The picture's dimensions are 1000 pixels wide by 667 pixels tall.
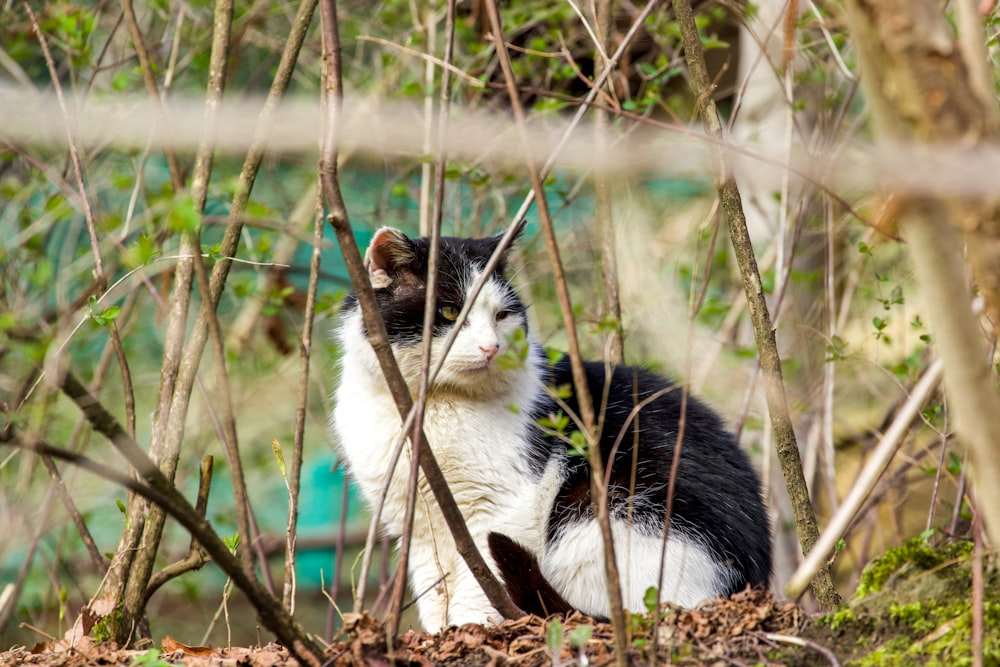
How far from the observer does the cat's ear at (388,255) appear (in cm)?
321

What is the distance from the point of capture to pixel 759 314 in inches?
97.8

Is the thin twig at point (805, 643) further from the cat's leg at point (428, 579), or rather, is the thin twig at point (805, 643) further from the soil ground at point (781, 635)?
the cat's leg at point (428, 579)

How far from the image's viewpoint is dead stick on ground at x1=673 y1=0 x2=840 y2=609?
8.06ft

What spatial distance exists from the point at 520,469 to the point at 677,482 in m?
0.52

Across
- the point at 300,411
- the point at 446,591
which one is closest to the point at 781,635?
the point at 446,591

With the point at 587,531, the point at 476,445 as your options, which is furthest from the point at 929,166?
the point at 476,445

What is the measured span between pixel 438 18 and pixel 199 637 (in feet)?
13.5

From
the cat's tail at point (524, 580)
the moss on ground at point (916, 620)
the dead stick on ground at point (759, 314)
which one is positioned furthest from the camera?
the cat's tail at point (524, 580)

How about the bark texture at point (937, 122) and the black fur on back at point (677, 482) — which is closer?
the bark texture at point (937, 122)

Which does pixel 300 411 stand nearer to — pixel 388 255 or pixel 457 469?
pixel 457 469

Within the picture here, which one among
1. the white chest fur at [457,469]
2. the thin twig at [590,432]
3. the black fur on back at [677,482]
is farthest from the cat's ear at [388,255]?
the thin twig at [590,432]

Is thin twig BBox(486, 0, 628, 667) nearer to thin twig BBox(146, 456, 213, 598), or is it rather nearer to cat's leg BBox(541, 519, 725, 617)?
cat's leg BBox(541, 519, 725, 617)

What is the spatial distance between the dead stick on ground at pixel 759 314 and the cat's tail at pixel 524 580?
2.32 feet

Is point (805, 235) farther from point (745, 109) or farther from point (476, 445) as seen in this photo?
point (476, 445)
